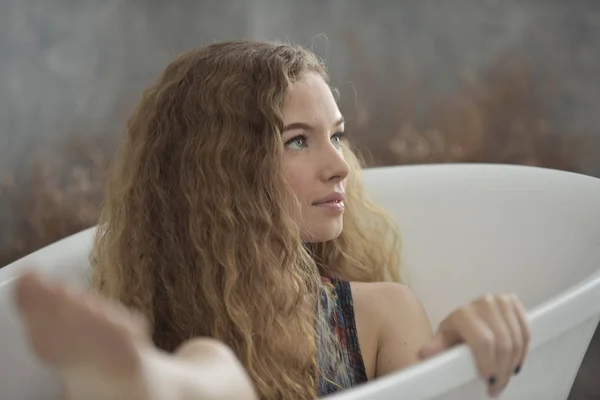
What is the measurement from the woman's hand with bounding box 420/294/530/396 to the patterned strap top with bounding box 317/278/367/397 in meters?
0.23

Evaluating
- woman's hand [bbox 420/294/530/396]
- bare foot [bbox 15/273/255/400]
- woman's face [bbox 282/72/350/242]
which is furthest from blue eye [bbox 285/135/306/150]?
bare foot [bbox 15/273/255/400]

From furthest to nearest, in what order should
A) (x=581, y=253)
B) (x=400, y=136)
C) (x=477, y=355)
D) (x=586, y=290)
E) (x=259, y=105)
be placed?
(x=400, y=136), (x=581, y=253), (x=259, y=105), (x=586, y=290), (x=477, y=355)

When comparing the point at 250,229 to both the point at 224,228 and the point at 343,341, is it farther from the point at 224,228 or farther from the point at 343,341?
the point at 343,341

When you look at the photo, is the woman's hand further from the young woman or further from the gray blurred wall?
the gray blurred wall

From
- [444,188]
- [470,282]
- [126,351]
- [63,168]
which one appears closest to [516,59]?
[444,188]

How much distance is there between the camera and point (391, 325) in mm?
1323

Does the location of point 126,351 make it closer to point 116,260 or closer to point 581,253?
point 116,260

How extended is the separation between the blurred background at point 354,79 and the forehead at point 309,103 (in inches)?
26.4

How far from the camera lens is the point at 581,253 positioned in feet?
5.09

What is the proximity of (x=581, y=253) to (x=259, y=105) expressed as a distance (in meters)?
0.62

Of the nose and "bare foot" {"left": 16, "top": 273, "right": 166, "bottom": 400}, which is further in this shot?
the nose

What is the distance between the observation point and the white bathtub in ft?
4.44

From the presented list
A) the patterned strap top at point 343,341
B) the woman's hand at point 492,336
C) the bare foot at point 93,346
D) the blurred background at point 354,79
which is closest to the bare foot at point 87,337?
the bare foot at point 93,346

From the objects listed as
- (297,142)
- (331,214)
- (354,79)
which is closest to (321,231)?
(331,214)
